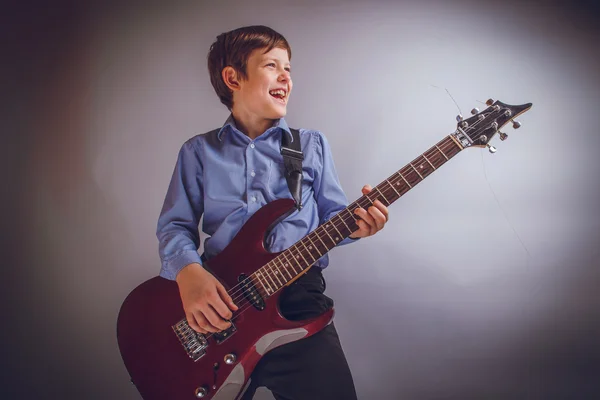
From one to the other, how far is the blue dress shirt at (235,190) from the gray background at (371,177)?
0.85ft

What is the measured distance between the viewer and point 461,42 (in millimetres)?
1426

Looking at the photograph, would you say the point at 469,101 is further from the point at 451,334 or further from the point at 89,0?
the point at 89,0

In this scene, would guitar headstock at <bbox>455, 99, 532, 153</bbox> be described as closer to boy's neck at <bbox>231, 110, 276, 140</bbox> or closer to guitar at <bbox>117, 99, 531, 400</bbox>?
guitar at <bbox>117, 99, 531, 400</bbox>

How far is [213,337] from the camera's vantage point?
103 centimetres

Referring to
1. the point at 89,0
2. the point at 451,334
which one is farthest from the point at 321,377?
the point at 89,0

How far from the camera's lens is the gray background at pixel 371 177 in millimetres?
1406

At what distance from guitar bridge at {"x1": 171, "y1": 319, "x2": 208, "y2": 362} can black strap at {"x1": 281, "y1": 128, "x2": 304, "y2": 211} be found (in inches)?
17.0

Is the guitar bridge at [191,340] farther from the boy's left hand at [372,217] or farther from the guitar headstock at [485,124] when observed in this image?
the guitar headstock at [485,124]

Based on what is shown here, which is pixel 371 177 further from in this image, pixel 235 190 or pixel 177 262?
pixel 177 262

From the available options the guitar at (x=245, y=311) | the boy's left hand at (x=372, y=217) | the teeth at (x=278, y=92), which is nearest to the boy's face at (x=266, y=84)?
the teeth at (x=278, y=92)

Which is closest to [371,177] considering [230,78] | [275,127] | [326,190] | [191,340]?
[326,190]

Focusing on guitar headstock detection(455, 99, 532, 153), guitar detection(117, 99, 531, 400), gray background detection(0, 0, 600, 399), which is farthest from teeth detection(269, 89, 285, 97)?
guitar headstock detection(455, 99, 532, 153)

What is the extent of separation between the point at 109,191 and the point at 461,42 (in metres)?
1.40

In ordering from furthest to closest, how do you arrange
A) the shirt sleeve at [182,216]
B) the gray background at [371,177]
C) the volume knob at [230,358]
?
1. the gray background at [371,177]
2. the shirt sleeve at [182,216]
3. the volume knob at [230,358]
